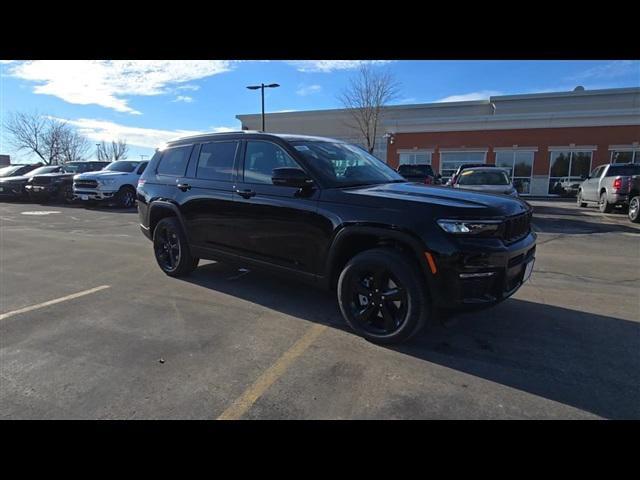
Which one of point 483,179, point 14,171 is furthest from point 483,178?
point 14,171

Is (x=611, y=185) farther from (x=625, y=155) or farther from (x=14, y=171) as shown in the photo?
(x=14, y=171)

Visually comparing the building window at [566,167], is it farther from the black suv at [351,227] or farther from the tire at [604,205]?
the black suv at [351,227]

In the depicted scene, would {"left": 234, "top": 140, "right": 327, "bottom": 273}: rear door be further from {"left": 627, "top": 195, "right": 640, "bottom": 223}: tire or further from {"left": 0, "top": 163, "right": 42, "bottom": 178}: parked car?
{"left": 0, "top": 163, "right": 42, "bottom": 178}: parked car

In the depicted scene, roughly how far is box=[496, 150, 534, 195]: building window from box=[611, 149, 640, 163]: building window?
4.70 m

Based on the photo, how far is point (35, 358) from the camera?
3475 mm

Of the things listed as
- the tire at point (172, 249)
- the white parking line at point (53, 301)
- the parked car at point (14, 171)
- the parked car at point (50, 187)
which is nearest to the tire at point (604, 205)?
the tire at point (172, 249)

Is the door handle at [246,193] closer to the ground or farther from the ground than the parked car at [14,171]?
closer to the ground

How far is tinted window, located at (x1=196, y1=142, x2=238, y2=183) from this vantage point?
4.91 metres

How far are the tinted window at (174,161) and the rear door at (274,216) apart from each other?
1226 millimetres

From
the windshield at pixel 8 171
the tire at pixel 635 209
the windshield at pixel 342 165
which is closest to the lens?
the windshield at pixel 342 165

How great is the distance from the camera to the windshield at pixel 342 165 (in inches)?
163

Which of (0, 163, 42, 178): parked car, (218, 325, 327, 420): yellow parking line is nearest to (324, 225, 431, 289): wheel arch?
(218, 325, 327, 420): yellow parking line

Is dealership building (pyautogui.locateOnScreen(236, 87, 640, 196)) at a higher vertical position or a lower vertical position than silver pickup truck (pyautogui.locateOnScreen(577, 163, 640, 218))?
higher
